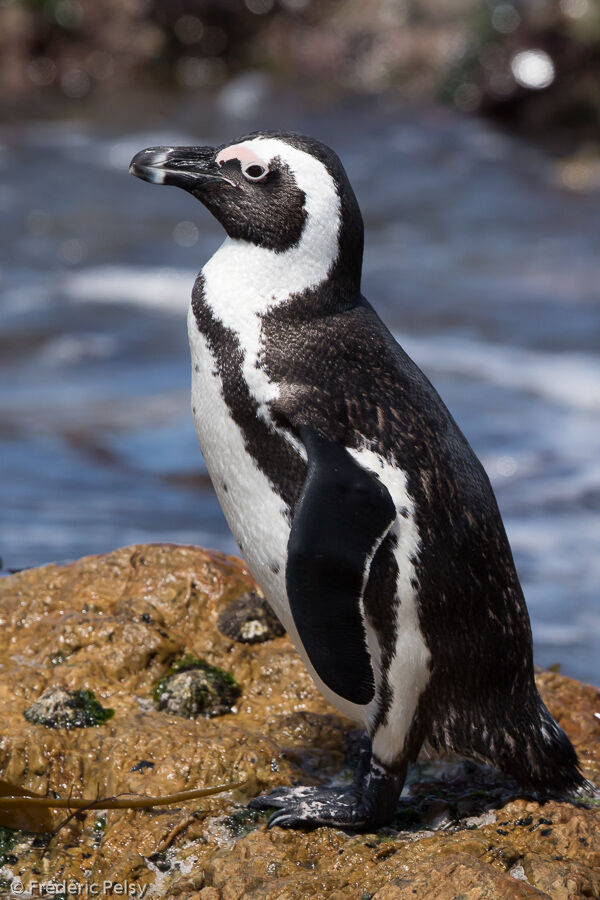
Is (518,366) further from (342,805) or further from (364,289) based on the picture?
(342,805)

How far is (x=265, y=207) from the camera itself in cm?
323

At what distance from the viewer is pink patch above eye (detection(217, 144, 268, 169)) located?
10.6 feet

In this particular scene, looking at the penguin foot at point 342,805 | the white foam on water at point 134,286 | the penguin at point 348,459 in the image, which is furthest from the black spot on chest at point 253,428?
the white foam on water at point 134,286

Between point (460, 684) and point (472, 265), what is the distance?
10845mm

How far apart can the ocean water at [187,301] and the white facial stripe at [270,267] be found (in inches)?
113

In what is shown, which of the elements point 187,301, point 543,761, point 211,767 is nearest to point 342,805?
point 211,767

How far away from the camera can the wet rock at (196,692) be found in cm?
368

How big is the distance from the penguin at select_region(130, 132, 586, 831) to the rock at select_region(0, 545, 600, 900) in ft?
0.44

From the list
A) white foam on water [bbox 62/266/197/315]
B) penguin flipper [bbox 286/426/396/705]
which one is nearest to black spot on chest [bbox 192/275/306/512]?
penguin flipper [bbox 286/426/396/705]

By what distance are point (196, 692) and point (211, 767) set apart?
37 cm

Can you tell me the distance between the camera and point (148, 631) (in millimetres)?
3854

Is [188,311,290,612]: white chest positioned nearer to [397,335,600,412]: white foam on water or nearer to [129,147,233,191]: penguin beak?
[129,147,233,191]: penguin beak

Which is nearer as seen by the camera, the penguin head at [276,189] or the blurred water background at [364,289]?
the penguin head at [276,189]

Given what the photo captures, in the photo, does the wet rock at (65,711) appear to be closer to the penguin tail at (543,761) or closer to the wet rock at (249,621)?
the wet rock at (249,621)
